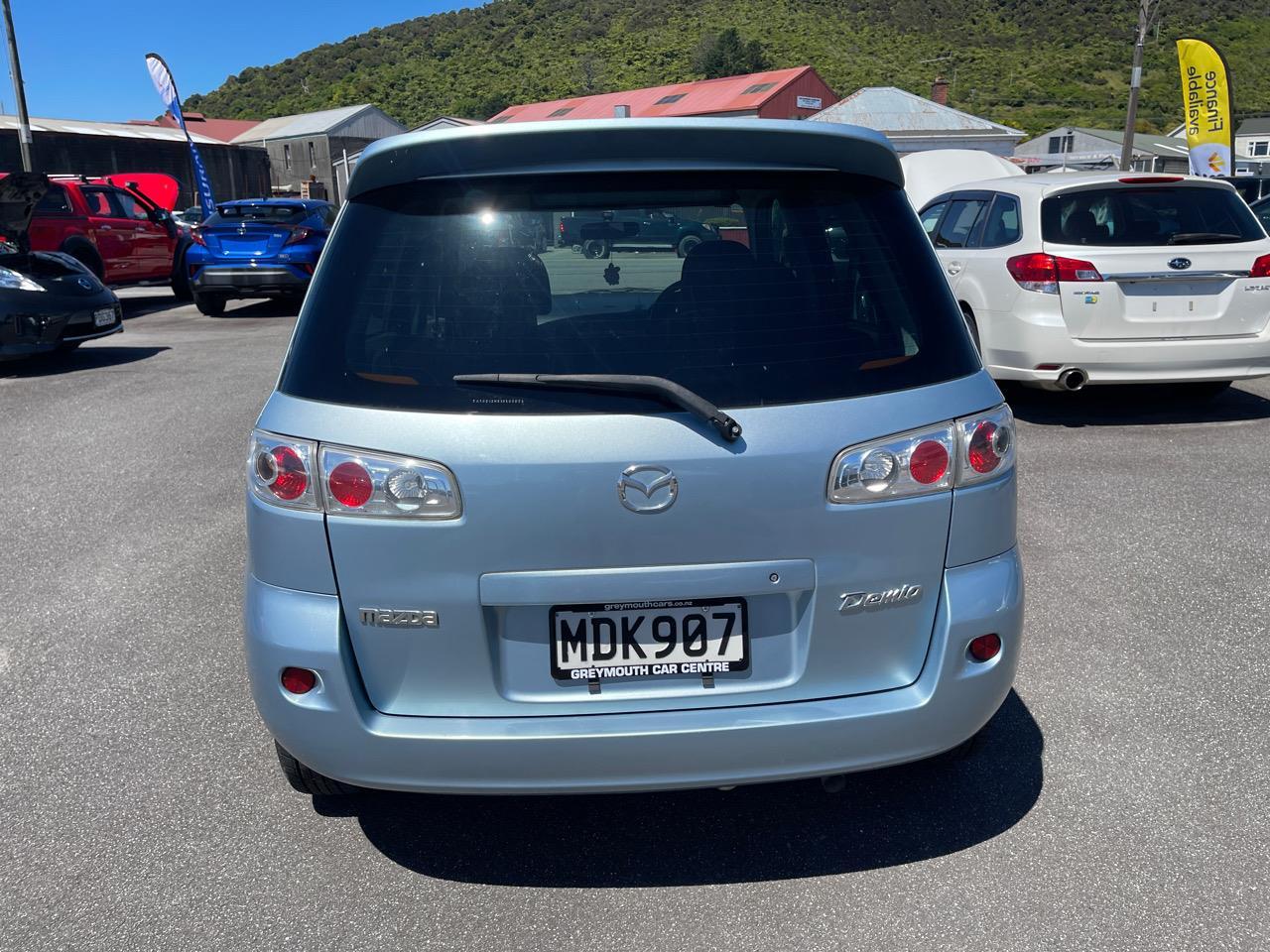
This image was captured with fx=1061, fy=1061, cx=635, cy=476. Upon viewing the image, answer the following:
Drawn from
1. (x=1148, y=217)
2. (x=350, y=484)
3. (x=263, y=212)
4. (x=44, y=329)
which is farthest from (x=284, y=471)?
(x=263, y=212)

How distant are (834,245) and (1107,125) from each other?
9211 centimetres

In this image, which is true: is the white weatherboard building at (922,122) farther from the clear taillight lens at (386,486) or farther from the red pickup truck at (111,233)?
the clear taillight lens at (386,486)

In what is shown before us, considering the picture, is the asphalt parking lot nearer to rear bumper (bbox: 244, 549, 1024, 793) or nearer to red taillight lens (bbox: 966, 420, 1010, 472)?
rear bumper (bbox: 244, 549, 1024, 793)

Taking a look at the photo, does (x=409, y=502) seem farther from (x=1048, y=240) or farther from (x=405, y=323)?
(x=1048, y=240)

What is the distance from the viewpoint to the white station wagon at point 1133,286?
Answer: 685cm

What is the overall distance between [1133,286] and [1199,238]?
23.8 inches

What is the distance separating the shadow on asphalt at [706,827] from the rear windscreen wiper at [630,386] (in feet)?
3.68

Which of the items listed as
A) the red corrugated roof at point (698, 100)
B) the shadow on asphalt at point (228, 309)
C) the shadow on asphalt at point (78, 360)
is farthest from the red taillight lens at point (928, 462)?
the red corrugated roof at point (698, 100)

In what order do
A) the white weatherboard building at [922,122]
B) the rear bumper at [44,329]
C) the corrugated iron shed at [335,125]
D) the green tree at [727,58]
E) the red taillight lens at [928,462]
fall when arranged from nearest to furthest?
the red taillight lens at [928,462], the rear bumper at [44,329], the white weatherboard building at [922,122], the corrugated iron shed at [335,125], the green tree at [727,58]

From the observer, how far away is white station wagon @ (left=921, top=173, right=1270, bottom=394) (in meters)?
6.85

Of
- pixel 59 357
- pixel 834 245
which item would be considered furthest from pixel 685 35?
pixel 834 245

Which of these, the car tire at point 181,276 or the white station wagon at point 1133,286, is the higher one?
the white station wagon at point 1133,286

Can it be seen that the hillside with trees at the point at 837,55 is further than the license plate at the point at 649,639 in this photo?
Yes

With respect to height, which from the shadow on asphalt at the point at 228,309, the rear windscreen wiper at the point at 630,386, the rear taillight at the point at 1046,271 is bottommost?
the shadow on asphalt at the point at 228,309
